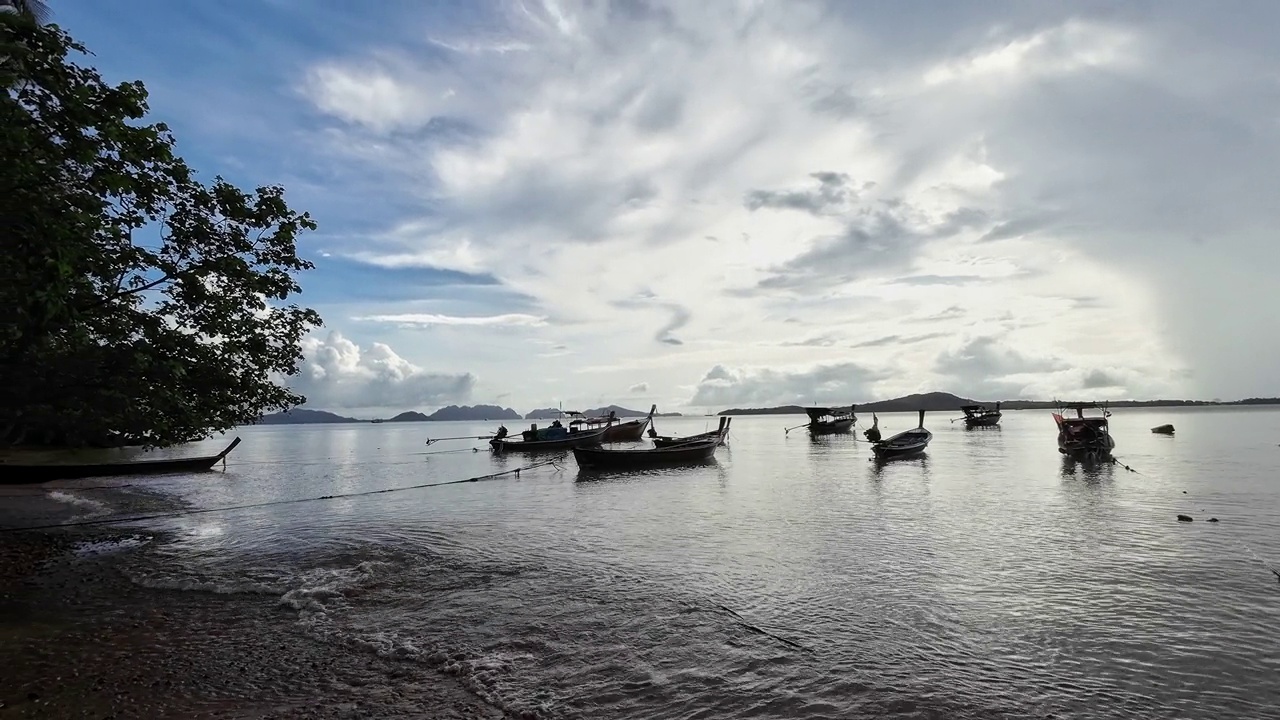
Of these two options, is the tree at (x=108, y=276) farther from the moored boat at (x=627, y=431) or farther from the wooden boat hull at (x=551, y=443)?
the moored boat at (x=627, y=431)

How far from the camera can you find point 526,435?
212 feet

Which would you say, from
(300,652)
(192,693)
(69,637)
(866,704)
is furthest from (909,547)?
(69,637)

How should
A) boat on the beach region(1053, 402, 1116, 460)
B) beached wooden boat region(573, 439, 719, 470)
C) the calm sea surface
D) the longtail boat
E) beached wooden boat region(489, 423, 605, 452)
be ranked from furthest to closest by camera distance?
the longtail boat
beached wooden boat region(489, 423, 605, 452)
boat on the beach region(1053, 402, 1116, 460)
beached wooden boat region(573, 439, 719, 470)
the calm sea surface

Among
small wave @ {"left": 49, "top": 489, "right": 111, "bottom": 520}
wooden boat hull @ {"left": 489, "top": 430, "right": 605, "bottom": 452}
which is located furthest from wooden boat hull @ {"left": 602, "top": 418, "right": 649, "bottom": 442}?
small wave @ {"left": 49, "top": 489, "right": 111, "bottom": 520}

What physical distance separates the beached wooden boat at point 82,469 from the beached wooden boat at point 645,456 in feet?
91.8

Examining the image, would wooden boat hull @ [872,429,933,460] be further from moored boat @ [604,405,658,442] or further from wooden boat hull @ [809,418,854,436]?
wooden boat hull @ [809,418,854,436]

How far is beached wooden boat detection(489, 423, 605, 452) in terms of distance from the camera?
59000 millimetres

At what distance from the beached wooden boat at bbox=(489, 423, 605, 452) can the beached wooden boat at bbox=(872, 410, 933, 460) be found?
2579cm

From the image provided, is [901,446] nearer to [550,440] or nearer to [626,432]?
[550,440]

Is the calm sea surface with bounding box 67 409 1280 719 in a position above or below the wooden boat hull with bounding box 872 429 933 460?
below

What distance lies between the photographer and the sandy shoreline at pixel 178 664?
23.1ft

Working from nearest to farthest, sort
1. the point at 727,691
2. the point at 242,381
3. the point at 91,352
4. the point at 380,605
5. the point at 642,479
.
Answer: the point at 727,691, the point at 380,605, the point at 91,352, the point at 242,381, the point at 642,479

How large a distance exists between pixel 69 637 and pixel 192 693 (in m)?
3.59

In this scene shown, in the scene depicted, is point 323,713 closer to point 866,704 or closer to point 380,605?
point 380,605
